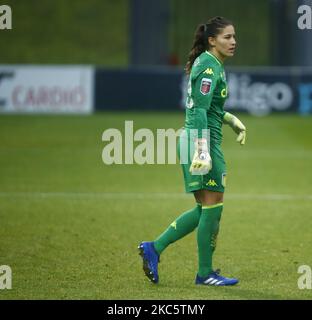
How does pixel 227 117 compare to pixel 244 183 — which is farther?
pixel 244 183

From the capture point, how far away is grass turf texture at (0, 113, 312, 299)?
766 cm

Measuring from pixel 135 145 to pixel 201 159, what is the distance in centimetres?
1065

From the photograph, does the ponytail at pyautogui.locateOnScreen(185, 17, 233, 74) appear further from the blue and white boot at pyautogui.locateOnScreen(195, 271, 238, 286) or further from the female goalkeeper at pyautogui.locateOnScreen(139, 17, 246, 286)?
the blue and white boot at pyautogui.locateOnScreen(195, 271, 238, 286)

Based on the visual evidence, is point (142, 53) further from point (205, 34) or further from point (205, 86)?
point (205, 86)

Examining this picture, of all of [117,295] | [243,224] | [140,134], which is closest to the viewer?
[117,295]

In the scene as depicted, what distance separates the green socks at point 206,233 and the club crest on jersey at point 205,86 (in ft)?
3.07

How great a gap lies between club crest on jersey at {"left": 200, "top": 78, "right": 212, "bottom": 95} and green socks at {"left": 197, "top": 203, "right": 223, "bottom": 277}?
94 centimetres

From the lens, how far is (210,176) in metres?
7.57

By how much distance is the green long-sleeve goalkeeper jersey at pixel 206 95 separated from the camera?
7402 mm

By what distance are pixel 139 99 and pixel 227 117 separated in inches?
668

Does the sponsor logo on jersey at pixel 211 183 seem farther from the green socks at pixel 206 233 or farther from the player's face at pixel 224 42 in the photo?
the player's face at pixel 224 42

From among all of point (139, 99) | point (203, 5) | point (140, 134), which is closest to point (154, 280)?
point (140, 134)

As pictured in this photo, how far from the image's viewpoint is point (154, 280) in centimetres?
771
